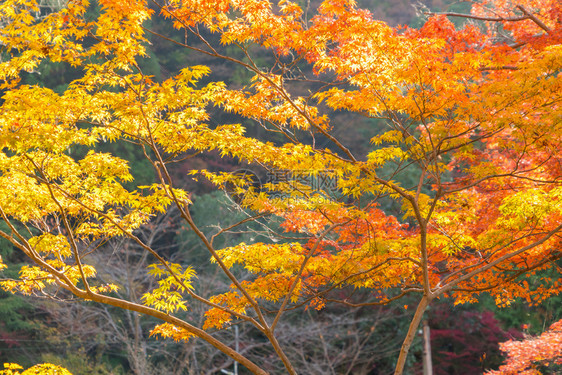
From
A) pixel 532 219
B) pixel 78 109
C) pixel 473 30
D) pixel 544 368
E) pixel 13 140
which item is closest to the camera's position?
pixel 13 140

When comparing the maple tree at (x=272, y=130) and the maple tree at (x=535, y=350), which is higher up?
the maple tree at (x=272, y=130)

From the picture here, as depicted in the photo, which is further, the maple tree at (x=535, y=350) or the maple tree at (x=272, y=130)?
the maple tree at (x=535, y=350)

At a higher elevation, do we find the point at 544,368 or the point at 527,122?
the point at 527,122

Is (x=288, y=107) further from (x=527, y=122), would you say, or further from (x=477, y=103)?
(x=527, y=122)

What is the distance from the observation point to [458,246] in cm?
532

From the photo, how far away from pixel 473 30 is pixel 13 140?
231 inches

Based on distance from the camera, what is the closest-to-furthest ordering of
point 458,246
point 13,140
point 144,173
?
point 13,140, point 458,246, point 144,173

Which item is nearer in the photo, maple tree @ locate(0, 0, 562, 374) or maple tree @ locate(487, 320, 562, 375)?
maple tree @ locate(0, 0, 562, 374)

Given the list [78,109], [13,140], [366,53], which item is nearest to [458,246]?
[366,53]

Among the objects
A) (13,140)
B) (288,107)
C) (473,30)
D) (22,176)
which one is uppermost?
(473,30)

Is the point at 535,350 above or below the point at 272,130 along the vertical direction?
below

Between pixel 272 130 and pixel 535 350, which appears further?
pixel 535 350

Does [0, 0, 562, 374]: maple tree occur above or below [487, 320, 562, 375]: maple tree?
above

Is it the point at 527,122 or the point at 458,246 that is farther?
the point at 458,246
